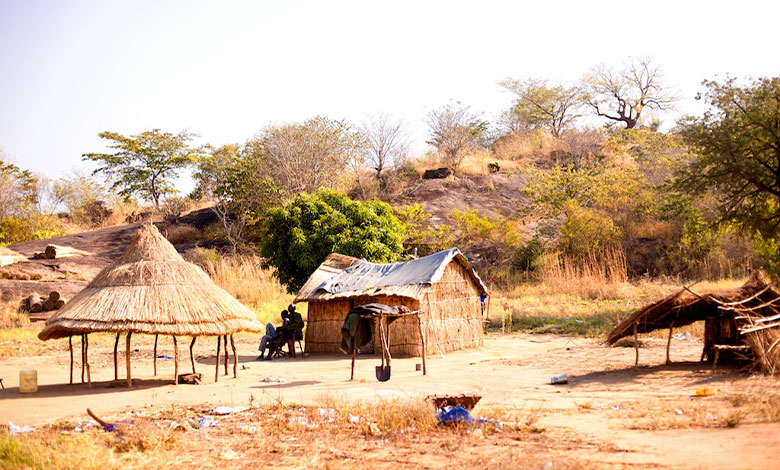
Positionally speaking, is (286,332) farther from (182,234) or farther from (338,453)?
(182,234)

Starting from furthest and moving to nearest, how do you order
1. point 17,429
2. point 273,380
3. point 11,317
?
point 11,317 < point 273,380 < point 17,429

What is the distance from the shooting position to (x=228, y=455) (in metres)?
6.47

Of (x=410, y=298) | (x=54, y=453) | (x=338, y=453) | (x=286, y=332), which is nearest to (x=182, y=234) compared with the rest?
(x=286, y=332)

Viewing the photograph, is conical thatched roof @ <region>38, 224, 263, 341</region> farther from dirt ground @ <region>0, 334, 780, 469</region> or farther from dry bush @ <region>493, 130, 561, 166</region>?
dry bush @ <region>493, 130, 561, 166</region>

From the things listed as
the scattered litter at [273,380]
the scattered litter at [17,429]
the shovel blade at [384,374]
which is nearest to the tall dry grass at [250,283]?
the scattered litter at [273,380]

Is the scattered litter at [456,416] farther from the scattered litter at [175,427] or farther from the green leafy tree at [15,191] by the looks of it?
the green leafy tree at [15,191]

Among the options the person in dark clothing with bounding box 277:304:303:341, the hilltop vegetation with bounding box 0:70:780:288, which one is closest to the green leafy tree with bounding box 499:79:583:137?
the hilltop vegetation with bounding box 0:70:780:288

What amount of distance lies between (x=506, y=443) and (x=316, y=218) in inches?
546

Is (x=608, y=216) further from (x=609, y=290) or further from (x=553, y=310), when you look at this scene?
(x=553, y=310)

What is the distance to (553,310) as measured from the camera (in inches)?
771

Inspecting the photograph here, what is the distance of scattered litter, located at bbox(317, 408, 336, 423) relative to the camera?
25.6ft

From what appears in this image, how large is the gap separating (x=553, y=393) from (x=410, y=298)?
5050mm

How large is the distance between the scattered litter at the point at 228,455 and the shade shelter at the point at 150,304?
3883 mm

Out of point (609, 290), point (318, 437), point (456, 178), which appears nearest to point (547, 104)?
point (456, 178)
